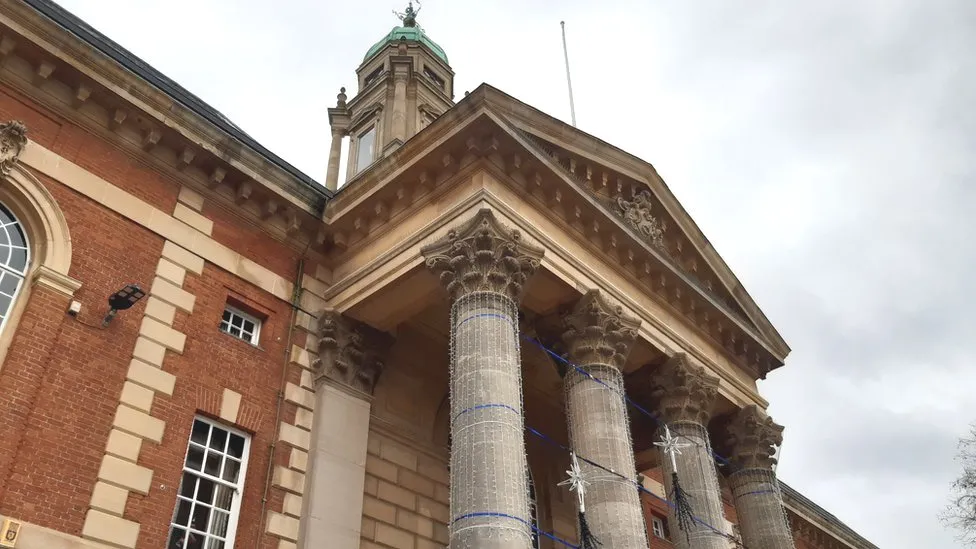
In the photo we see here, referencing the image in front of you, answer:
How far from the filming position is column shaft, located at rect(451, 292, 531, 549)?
455 inches

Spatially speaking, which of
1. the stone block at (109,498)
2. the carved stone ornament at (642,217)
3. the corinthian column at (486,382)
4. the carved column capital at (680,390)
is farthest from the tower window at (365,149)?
the stone block at (109,498)

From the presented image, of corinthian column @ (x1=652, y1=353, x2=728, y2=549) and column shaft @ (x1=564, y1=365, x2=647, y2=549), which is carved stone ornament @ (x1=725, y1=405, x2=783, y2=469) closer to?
corinthian column @ (x1=652, y1=353, x2=728, y2=549)

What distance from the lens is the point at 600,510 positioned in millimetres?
14008

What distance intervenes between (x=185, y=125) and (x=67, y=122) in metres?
2.01

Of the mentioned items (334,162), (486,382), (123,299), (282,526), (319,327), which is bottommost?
(282,526)

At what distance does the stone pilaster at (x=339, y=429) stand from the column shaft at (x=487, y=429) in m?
3.02

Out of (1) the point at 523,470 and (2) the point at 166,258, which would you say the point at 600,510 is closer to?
(1) the point at 523,470

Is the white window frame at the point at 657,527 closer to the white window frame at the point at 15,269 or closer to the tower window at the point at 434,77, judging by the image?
the white window frame at the point at 15,269

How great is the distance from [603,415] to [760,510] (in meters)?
6.96

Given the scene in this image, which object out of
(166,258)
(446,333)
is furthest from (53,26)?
(446,333)

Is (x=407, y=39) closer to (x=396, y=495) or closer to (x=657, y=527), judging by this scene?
(x=657, y=527)

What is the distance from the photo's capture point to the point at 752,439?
20203mm

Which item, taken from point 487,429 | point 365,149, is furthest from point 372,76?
point 487,429

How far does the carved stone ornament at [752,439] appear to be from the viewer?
66.1ft
